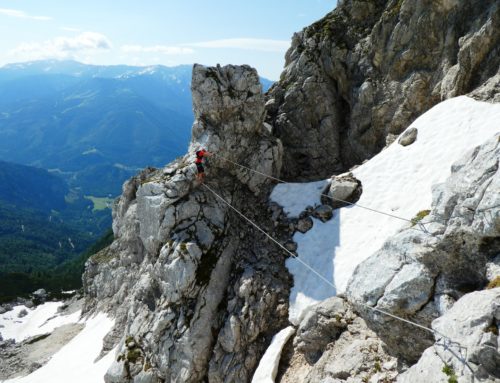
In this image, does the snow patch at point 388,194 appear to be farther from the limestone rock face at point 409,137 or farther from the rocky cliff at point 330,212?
the rocky cliff at point 330,212

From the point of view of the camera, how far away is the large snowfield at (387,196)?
24.5 metres

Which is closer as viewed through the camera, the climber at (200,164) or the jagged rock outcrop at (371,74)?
the jagged rock outcrop at (371,74)

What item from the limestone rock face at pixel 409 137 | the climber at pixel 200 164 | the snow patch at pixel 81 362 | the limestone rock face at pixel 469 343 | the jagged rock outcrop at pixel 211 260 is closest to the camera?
the limestone rock face at pixel 469 343

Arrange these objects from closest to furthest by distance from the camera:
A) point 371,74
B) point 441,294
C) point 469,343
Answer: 1. point 469,343
2. point 441,294
3. point 371,74

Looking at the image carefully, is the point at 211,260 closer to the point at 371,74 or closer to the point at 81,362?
the point at 81,362

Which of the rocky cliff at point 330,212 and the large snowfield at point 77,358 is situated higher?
the rocky cliff at point 330,212

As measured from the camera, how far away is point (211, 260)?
1109 inches

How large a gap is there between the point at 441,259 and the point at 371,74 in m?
29.3

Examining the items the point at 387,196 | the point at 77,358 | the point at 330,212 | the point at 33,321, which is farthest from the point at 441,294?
the point at 33,321

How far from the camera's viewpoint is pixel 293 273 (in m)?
26.8

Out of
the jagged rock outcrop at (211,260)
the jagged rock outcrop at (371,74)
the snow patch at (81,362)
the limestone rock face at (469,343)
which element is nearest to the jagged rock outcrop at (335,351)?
the jagged rock outcrop at (211,260)

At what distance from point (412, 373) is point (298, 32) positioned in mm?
42950

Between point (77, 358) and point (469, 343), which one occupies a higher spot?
point (469, 343)

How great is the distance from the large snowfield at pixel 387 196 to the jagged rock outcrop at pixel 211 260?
1.95 m
